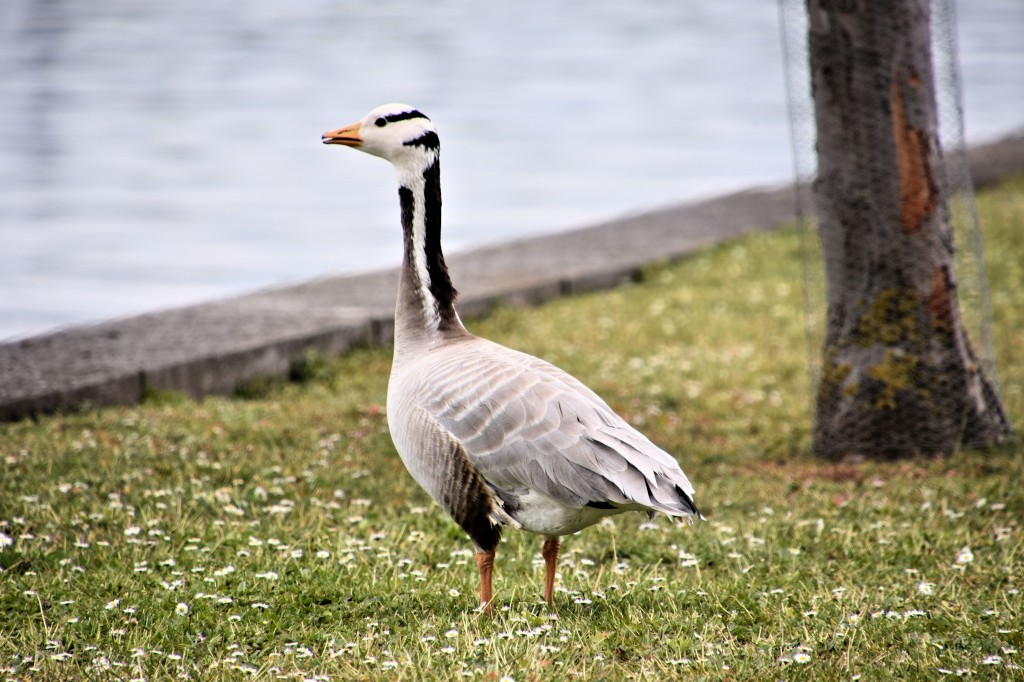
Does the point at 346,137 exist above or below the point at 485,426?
above

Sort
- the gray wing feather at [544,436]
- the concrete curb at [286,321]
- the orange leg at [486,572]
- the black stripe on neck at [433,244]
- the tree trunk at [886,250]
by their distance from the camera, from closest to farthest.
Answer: the gray wing feather at [544,436] < the orange leg at [486,572] < the black stripe on neck at [433,244] < the tree trunk at [886,250] < the concrete curb at [286,321]

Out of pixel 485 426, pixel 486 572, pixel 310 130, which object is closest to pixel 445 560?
pixel 486 572

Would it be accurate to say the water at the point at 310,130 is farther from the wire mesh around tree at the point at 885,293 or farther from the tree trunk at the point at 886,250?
the tree trunk at the point at 886,250

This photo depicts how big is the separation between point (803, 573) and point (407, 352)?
1.70m

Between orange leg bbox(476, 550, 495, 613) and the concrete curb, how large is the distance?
128 inches

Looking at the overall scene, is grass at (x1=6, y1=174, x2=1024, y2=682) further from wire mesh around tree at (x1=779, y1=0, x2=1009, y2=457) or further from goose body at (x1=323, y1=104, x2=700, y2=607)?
goose body at (x1=323, y1=104, x2=700, y2=607)

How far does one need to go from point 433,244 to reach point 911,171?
8.89ft

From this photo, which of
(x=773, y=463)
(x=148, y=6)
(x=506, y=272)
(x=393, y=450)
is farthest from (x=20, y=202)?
(x=148, y=6)

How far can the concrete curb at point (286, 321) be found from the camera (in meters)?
6.71

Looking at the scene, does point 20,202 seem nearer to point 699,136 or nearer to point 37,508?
point 37,508

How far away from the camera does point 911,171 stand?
5.84 metres

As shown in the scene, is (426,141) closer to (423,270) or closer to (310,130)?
(423,270)

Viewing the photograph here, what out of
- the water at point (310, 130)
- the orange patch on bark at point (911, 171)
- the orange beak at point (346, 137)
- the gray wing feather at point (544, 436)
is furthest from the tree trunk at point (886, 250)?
the water at point (310, 130)

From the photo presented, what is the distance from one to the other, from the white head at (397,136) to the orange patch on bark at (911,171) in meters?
2.66
